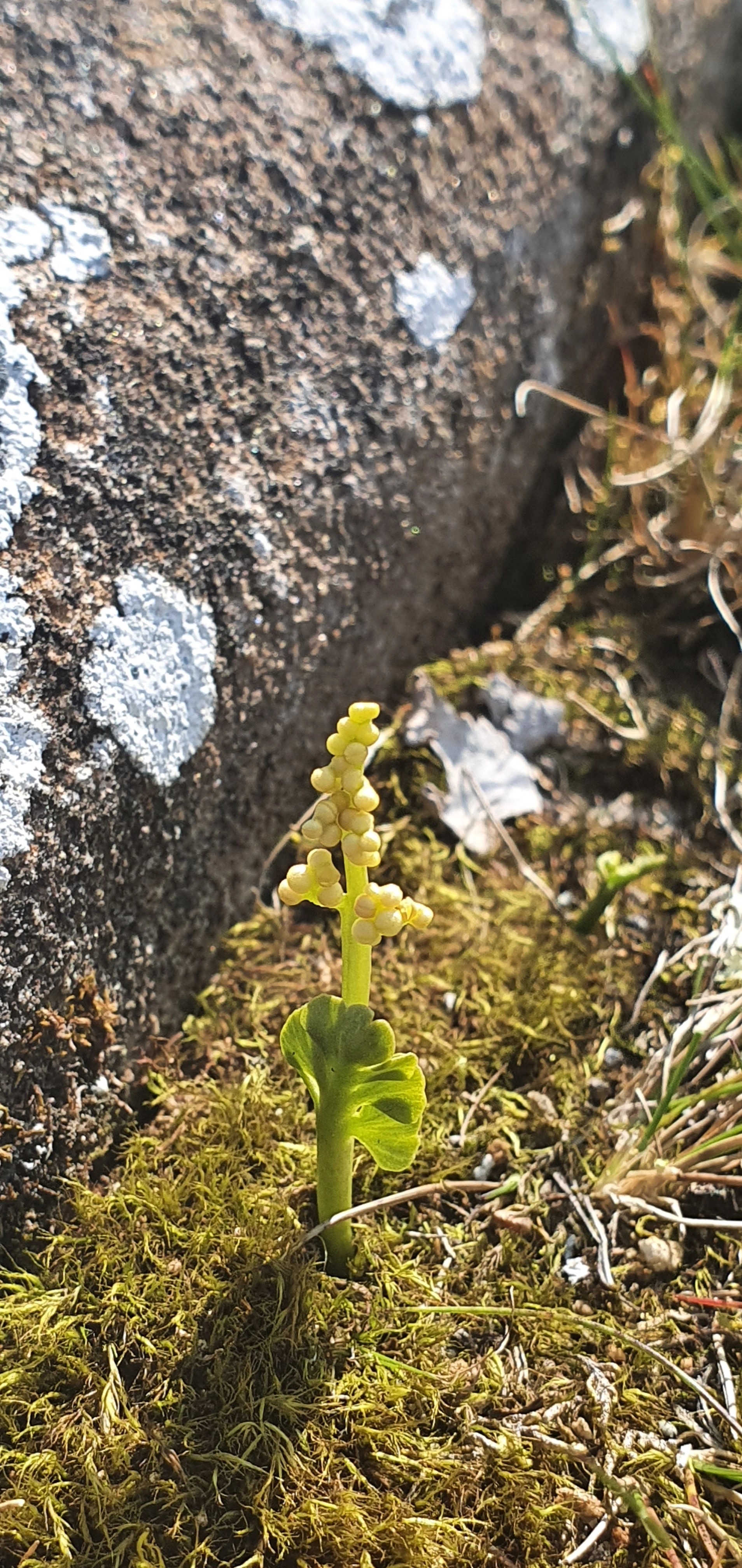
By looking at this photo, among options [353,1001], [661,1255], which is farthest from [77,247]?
[661,1255]

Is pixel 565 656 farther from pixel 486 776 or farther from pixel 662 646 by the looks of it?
pixel 486 776

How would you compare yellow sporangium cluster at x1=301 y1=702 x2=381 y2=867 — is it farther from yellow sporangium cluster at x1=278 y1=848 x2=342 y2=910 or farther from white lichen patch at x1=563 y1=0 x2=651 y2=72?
white lichen patch at x1=563 y1=0 x2=651 y2=72

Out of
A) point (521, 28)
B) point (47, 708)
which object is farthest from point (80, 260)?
point (521, 28)

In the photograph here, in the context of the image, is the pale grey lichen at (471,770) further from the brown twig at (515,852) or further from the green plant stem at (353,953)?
the green plant stem at (353,953)

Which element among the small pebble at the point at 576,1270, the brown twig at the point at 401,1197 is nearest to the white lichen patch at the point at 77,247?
the brown twig at the point at 401,1197

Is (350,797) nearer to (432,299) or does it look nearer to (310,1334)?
(310,1334)
